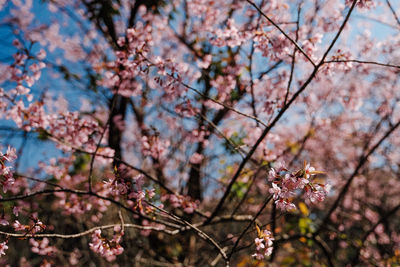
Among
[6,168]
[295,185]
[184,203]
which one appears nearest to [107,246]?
[6,168]

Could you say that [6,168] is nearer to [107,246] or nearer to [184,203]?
[107,246]

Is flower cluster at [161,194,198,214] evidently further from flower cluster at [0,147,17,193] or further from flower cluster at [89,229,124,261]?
flower cluster at [0,147,17,193]

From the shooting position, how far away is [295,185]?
152 centimetres

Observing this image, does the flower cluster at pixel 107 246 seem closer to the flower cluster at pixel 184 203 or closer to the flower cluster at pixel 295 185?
the flower cluster at pixel 184 203

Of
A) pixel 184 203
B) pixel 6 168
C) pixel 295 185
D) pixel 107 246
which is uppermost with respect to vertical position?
pixel 295 185

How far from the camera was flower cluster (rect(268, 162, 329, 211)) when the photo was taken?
1467 mm

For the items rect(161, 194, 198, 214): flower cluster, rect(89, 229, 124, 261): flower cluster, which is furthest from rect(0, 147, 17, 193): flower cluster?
rect(161, 194, 198, 214): flower cluster

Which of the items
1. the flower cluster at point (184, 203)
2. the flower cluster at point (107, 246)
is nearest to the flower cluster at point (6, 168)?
the flower cluster at point (107, 246)

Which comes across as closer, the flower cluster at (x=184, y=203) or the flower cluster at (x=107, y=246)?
the flower cluster at (x=107, y=246)

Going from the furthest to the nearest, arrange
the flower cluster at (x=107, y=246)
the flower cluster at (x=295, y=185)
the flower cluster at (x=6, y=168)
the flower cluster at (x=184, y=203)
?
the flower cluster at (x=184, y=203) < the flower cluster at (x=107, y=246) < the flower cluster at (x=6, y=168) < the flower cluster at (x=295, y=185)

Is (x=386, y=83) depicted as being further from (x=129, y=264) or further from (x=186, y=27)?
(x=129, y=264)

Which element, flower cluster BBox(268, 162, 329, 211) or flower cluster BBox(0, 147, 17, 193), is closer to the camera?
flower cluster BBox(268, 162, 329, 211)

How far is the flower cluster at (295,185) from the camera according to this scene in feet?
4.81

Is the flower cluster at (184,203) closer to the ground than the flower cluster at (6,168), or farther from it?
closer to the ground
